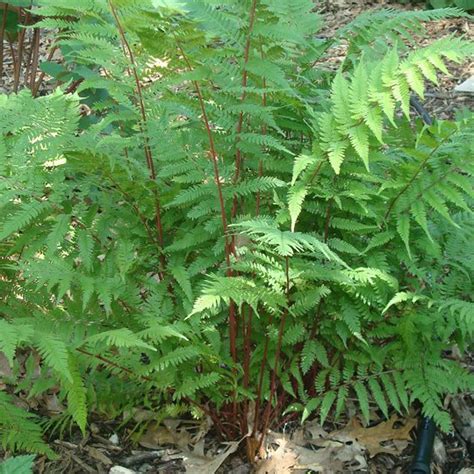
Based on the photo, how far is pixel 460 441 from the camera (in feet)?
6.84

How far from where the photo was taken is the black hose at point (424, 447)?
189cm

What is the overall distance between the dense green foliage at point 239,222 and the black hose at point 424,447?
0.14 metres

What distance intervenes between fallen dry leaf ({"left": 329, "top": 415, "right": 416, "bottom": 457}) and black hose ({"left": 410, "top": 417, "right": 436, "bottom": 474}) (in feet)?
0.24

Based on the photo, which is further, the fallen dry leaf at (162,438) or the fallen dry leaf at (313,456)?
the fallen dry leaf at (162,438)

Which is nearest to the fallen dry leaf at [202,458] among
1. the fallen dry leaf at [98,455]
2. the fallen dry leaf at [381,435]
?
the fallen dry leaf at [98,455]

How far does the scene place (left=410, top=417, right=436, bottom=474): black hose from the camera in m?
1.89

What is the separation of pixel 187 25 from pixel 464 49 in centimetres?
66

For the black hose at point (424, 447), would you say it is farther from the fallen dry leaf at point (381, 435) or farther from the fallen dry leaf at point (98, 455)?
the fallen dry leaf at point (98, 455)

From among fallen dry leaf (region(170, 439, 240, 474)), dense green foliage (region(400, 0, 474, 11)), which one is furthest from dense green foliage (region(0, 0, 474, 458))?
dense green foliage (region(400, 0, 474, 11))

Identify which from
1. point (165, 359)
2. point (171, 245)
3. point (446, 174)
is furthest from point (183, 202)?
point (446, 174)

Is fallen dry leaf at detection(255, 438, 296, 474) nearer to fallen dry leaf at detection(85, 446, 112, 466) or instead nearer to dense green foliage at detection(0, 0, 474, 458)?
dense green foliage at detection(0, 0, 474, 458)

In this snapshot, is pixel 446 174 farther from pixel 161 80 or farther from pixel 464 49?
pixel 161 80

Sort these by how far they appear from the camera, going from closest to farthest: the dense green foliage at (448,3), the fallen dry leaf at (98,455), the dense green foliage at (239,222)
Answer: the dense green foliage at (239,222) < the fallen dry leaf at (98,455) < the dense green foliage at (448,3)

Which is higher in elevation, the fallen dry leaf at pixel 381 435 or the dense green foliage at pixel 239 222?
the dense green foliage at pixel 239 222
